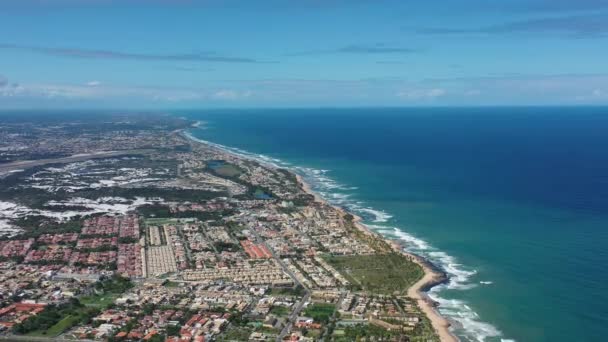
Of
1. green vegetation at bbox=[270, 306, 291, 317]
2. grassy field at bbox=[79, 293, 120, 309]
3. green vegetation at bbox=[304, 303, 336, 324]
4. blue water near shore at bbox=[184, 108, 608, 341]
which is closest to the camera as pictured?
green vegetation at bbox=[304, 303, 336, 324]

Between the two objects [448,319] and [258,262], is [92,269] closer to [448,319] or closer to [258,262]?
[258,262]

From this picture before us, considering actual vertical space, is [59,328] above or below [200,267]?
below

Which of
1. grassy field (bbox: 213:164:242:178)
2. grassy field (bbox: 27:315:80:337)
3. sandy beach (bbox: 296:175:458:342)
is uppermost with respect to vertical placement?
grassy field (bbox: 213:164:242:178)

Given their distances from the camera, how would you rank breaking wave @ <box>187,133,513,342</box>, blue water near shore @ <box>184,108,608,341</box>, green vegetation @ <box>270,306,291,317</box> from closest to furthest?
breaking wave @ <box>187,133,513,342</box>
blue water near shore @ <box>184,108,608,341</box>
green vegetation @ <box>270,306,291,317</box>

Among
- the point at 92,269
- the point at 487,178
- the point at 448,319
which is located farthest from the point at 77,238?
the point at 487,178

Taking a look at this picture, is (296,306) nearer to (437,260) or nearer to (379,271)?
(379,271)

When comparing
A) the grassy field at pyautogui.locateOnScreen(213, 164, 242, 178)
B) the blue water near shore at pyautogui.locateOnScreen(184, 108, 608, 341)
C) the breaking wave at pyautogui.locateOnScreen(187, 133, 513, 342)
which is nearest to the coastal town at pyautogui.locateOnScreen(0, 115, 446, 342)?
the breaking wave at pyautogui.locateOnScreen(187, 133, 513, 342)

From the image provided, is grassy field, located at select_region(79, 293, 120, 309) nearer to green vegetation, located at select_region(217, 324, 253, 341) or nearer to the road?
green vegetation, located at select_region(217, 324, 253, 341)

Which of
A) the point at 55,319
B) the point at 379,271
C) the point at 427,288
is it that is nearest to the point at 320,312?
the point at 427,288
